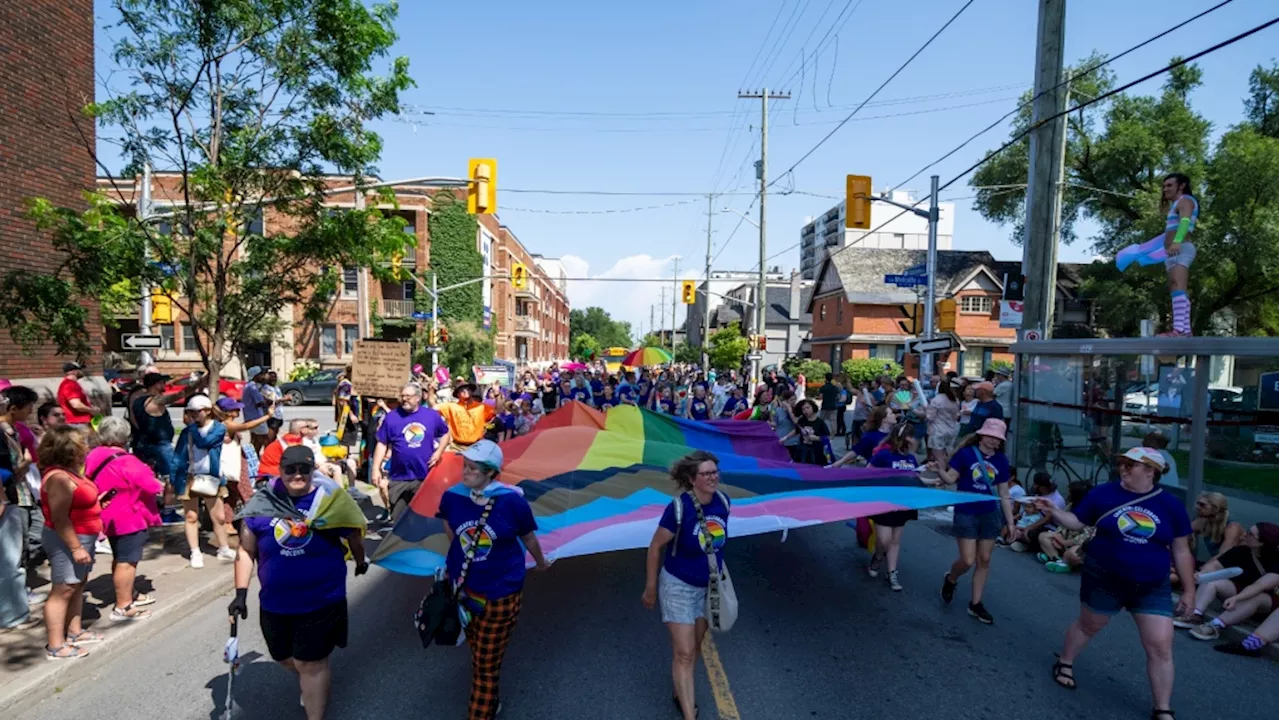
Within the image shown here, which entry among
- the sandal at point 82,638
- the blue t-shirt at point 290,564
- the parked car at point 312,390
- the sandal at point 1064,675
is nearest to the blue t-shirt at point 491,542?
the blue t-shirt at point 290,564

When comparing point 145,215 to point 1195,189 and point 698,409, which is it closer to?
point 698,409

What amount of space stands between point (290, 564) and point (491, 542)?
104 cm

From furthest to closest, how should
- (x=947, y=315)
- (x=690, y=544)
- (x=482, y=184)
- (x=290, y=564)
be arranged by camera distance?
(x=947, y=315) → (x=482, y=184) → (x=690, y=544) → (x=290, y=564)

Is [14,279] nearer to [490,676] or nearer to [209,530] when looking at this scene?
[209,530]

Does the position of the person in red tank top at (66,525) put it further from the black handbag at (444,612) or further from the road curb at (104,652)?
the black handbag at (444,612)

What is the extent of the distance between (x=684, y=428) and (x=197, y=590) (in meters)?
5.97

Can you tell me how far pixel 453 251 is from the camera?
41.8m

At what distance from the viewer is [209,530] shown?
900cm

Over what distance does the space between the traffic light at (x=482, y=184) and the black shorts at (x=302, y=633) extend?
1012 centimetres

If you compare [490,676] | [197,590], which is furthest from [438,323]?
[490,676]

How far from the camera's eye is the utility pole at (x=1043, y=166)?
11.2 meters

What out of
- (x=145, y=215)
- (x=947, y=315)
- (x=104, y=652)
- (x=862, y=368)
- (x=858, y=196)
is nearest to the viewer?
(x=104, y=652)

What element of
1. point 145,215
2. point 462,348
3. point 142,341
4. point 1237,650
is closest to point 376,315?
point 462,348

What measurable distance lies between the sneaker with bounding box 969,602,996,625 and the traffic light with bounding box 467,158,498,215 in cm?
1004
